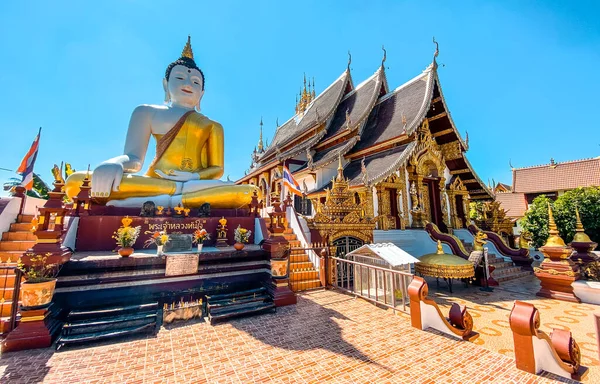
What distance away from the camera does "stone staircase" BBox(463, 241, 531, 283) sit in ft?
29.2

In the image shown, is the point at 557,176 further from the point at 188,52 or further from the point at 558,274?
the point at 188,52

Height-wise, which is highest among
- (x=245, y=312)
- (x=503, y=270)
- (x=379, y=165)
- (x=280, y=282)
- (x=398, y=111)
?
(x=398, y=111)

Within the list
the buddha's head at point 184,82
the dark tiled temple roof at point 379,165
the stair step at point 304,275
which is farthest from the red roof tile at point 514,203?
the buddha's head at point 184,82

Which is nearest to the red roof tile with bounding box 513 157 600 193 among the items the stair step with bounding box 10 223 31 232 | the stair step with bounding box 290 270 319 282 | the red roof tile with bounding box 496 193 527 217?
the red roof tile with bounding box 496 193 527 217

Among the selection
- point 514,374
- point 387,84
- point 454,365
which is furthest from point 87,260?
point 387,84

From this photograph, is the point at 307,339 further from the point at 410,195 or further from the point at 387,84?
the point at 387,84

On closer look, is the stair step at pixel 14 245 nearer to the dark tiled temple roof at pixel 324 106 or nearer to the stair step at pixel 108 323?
the stair step at pixel 108 323

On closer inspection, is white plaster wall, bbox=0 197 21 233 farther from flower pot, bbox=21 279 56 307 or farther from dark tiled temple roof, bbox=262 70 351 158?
dark tiled temple roof, bbox=262 70 351 158

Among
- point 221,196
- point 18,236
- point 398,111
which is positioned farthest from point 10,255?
point 398,111

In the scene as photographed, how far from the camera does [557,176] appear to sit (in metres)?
24.3

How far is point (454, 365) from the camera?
315 cm

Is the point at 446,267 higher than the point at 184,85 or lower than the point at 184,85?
lower

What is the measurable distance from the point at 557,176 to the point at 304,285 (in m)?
30.1

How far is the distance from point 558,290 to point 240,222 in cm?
835
